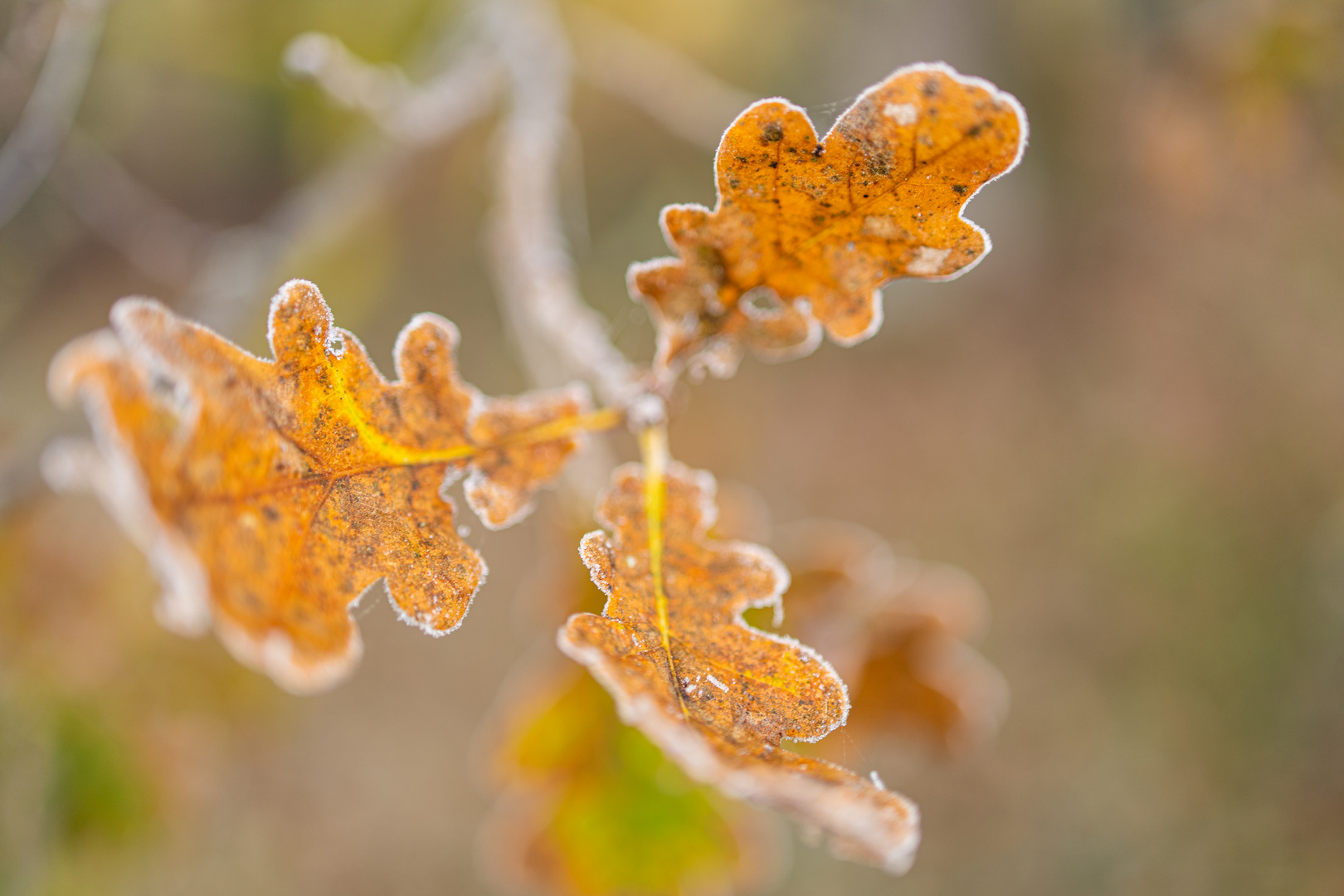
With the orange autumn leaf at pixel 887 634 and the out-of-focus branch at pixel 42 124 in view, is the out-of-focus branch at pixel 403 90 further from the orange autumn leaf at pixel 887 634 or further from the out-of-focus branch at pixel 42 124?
the orange autumn leaf at pixel 887 634

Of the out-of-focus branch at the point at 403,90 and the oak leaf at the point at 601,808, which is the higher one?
the out-of-focus branch at the point at 403,90

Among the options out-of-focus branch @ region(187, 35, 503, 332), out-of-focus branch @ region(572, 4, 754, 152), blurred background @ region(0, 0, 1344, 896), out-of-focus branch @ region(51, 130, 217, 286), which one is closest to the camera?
out-of-focus branch @ region(187, 35, 503, 332)

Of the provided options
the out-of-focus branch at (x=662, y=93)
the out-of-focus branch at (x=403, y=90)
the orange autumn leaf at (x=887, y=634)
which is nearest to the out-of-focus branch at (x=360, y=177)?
the out-of-focus branch at (x=403, y=90)

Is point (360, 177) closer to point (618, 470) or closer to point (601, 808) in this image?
point (618, 470)

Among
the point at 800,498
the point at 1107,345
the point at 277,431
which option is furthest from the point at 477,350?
the point at 277,431

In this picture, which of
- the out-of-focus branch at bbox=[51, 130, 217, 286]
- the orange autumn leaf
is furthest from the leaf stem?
the out-of-focus branch at bbox=[51, 130, 217, 286]

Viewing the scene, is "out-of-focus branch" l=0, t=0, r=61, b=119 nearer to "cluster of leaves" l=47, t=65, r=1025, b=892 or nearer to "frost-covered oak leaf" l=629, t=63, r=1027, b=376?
"cluster of leaves" l=47, t=65, r=1025, b=892

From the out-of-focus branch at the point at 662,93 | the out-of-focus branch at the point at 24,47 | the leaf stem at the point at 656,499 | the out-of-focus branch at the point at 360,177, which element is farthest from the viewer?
the out-of-focus branch at the point at 662,93

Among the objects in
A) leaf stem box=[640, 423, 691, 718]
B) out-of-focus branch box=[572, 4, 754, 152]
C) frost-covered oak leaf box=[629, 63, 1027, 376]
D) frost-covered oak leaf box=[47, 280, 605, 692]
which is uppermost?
out-of-focus branch box=[572, 4, 754, 152]
